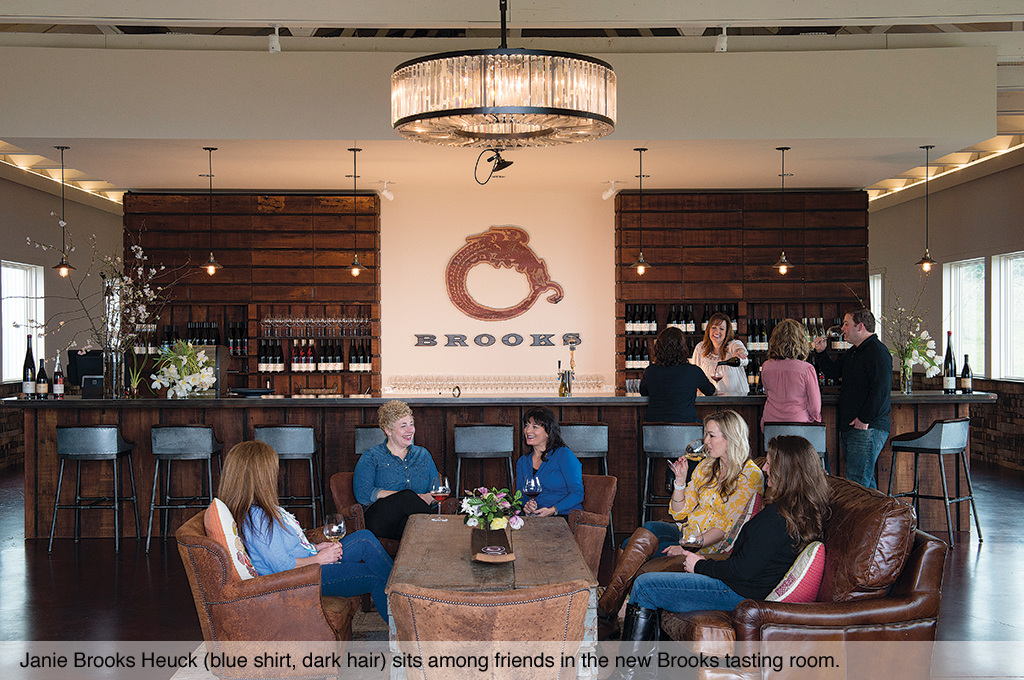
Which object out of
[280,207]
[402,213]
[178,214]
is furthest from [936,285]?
[178,214]

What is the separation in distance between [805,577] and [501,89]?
2.14 metres

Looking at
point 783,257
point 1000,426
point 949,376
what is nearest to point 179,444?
point 783,257

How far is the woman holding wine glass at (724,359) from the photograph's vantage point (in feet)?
22.2

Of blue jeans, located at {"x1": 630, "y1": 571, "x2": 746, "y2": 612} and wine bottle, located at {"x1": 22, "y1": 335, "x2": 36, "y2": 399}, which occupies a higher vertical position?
wine bottle, located at {"x1": 22, "y1": 335, "x2": 36, "y2": 399}

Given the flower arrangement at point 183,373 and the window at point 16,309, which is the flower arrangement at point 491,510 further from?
the window at point 16,309

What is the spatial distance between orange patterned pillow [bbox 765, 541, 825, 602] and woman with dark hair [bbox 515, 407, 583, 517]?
1.58 m

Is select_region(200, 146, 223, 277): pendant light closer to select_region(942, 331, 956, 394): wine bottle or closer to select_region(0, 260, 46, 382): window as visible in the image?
select_region(0, 260, 46, 382): window

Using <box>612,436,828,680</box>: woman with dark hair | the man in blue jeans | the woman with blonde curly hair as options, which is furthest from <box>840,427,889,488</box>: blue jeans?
<box>612,436,828,680</box>: woman with dark hair

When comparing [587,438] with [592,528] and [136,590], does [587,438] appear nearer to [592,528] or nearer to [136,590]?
[592,528]

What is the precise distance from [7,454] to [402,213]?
561cm

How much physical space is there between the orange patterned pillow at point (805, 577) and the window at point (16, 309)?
955cm

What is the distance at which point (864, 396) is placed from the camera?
604 centimetres

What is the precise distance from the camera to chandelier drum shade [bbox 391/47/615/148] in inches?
123

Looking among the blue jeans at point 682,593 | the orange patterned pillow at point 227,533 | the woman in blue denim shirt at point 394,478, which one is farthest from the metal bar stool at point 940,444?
the orange patterned pillow at point 227,533
